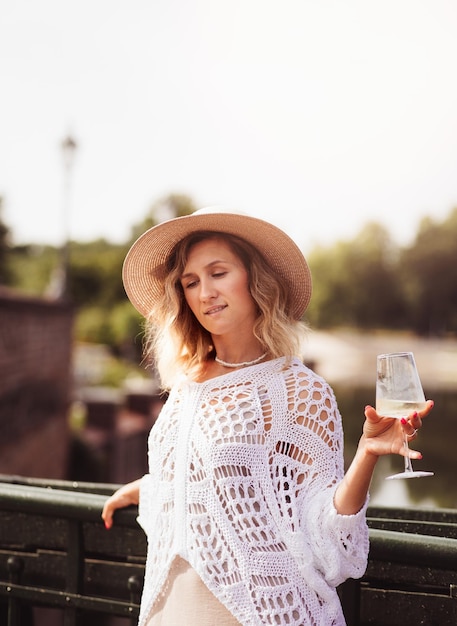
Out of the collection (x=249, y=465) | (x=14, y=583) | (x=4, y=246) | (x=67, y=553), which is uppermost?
(x=4, y=246)

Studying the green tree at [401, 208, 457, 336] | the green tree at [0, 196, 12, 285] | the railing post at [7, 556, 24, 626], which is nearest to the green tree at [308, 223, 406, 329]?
the green tree at [401, 208, 457, 336]

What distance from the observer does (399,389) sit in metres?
1.41

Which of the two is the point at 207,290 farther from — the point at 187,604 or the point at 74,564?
A: the point at 74,564

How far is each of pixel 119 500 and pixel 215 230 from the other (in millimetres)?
749

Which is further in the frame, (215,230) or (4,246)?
(4,246)

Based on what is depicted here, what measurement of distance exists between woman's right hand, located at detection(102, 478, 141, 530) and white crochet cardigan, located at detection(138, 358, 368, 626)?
0.19 meters

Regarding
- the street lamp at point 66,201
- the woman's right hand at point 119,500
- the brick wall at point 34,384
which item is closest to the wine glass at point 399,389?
the woman's right hand at point 119,500

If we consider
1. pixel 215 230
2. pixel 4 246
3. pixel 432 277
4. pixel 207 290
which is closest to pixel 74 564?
pixel 207 290

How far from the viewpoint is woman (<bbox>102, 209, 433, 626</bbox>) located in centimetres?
151

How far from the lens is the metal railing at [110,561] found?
1.63 meters

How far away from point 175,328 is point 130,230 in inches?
1969

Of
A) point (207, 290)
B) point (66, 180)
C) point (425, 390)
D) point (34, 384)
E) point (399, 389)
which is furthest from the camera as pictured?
point (425, 390)

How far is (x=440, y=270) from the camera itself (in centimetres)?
5072

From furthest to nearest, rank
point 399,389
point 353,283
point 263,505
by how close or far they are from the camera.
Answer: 1. point 353,283
2. point 263,505
3. point 399,389
